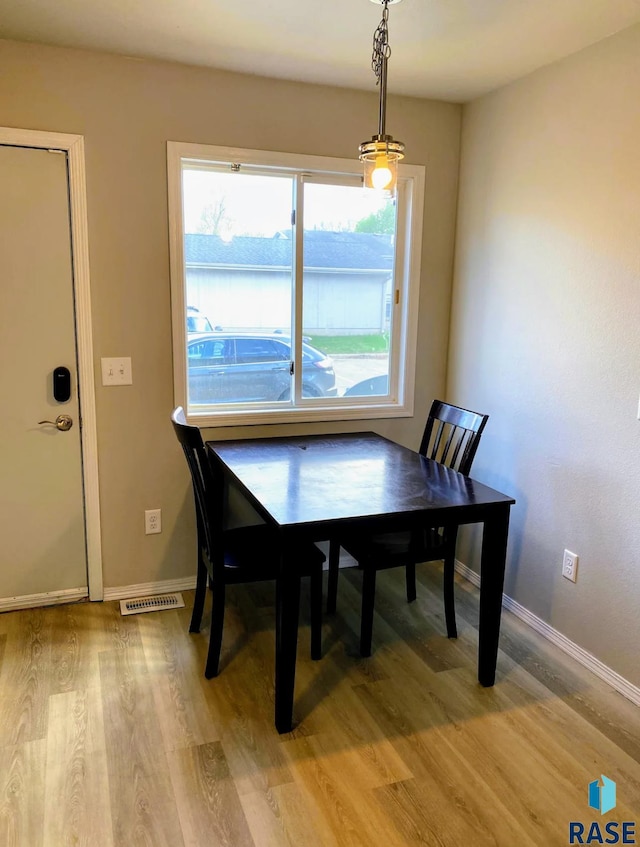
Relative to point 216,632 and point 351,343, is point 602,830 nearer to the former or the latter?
point 216,632

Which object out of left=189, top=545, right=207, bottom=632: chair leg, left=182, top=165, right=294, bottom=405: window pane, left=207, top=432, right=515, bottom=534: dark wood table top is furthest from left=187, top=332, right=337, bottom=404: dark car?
left=189, top=545, right=207, bottom=632: chair leg

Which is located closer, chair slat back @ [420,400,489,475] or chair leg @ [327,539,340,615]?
chair slat back @ [420,400,489,475]

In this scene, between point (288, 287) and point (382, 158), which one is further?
point (288, 287)

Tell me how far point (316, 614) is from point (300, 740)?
492mm

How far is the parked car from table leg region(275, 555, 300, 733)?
140 centimetres

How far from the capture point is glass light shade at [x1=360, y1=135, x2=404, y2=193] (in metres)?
1.84

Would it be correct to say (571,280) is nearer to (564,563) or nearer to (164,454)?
(564,563)

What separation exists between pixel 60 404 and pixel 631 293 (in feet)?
7.65

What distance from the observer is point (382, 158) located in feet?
6.05

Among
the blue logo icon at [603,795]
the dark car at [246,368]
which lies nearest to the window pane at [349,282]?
the dark car at [246,368]

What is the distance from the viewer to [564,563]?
101 inches

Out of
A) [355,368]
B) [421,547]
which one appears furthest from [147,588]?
[355,368]

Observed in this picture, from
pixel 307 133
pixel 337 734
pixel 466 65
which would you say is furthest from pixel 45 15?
pixel 337 734

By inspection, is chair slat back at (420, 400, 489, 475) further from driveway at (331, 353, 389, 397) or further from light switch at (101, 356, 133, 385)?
light switch at (101, 356, 133, 385)
